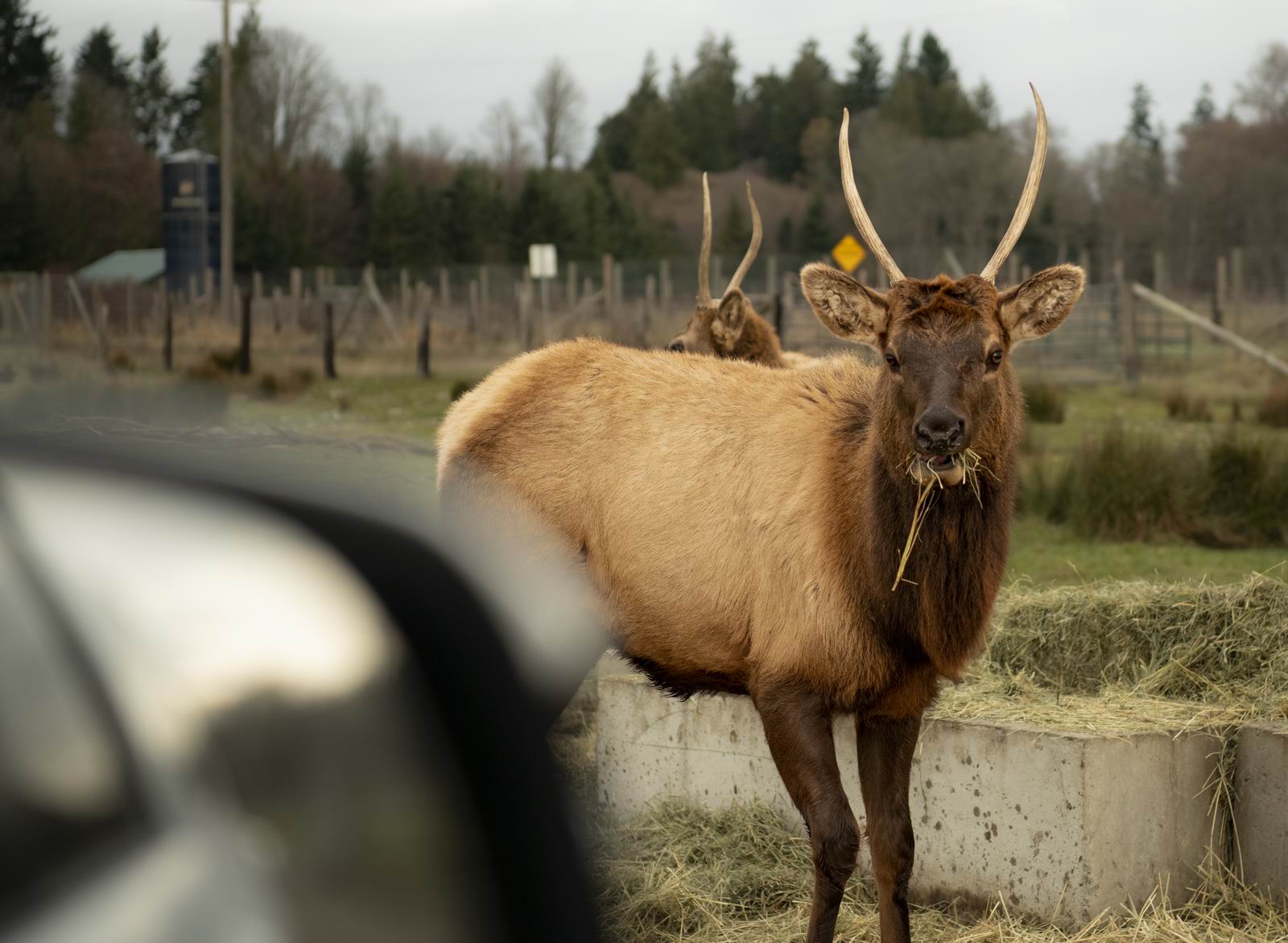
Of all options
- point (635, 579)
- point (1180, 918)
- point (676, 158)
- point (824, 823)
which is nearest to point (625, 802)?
point (635, 579)

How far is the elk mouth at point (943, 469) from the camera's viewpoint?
4.25 m

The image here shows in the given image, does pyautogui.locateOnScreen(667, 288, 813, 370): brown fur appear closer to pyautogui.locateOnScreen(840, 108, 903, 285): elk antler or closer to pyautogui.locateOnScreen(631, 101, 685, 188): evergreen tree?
pyautogui.locateOnScreen(840, 108, 903, 285): elk antler

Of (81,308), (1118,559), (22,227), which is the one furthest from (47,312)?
(1118,559)

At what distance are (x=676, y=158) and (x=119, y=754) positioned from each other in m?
89.4

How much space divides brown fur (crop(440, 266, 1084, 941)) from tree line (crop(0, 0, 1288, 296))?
140ft

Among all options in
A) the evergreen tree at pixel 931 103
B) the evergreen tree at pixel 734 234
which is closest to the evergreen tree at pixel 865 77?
the evergreen tree at pixel 931 103

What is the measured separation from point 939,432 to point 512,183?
2999 inches

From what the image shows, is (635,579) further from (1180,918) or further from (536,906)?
(536,906)

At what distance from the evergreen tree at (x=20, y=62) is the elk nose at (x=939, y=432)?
71.0 metres

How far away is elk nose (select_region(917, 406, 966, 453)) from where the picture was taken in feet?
13.4

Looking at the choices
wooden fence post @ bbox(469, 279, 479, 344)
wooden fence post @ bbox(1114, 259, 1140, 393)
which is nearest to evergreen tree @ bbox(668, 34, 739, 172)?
wooden fence post @ bbox(469, 279, 479, 344)

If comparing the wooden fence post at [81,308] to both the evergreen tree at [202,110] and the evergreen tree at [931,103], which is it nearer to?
the evergreen tree at [202,110]

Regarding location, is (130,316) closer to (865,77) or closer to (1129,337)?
(1129,337)

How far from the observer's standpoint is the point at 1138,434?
39.6 ft
